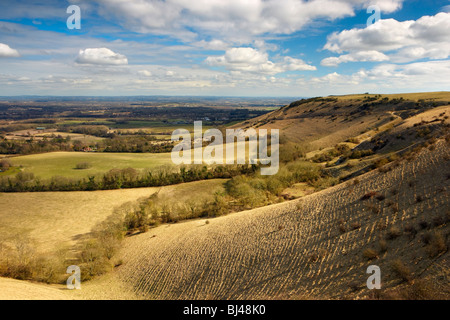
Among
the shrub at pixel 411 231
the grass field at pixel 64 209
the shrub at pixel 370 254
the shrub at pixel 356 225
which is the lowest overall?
the grass field at pixel 64 209

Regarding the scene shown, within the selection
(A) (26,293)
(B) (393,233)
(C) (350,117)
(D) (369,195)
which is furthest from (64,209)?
(C) (350,117)

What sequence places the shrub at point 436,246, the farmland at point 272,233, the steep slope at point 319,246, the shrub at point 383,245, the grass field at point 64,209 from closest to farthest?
1. the shrub at point 436,246
2. the steep slope at point 319,246
3. the farmland at point 272,233
4. the shrub at point 383,245
5. the grass field at point 64,209

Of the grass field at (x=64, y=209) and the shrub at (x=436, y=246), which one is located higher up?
the shrub at (x=436, y=246)

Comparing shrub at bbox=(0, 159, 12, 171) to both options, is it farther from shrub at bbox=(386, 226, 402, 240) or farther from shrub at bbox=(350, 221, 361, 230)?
shrub at bbox=(386, 226, 402, 240)

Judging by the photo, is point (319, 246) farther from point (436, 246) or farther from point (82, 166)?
point (82, 166)

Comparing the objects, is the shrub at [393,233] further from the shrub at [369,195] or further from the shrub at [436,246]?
the shrub at [369,195]

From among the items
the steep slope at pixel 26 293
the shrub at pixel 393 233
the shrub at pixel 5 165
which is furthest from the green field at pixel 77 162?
the shrub at pixel 393 233

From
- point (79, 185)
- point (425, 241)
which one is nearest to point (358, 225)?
point (425, 241)

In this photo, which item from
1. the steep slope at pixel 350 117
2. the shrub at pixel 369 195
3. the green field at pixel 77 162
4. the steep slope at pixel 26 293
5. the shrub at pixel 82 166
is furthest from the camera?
the shrub at pixel 82 166
